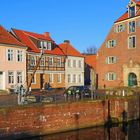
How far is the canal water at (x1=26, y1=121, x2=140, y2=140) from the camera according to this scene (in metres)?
22.2

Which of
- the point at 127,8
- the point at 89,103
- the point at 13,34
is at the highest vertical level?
the point at 127,8

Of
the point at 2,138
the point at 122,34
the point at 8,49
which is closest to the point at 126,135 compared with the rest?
the point at 2,138

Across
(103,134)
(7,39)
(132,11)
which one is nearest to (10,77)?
(7,39)

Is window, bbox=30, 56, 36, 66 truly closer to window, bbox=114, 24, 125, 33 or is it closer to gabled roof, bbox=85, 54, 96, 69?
window, bbox=114, 24, 125, 33

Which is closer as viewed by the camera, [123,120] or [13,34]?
[123,120]

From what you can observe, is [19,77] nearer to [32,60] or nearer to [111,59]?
[32,60]

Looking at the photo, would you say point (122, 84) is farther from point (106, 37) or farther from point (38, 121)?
point (38, 121)

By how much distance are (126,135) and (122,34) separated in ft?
84.5

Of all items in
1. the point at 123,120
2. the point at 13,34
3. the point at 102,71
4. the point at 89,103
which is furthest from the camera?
the point at 102,71

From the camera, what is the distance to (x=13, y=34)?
44219mm

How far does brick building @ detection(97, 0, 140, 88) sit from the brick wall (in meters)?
16.6

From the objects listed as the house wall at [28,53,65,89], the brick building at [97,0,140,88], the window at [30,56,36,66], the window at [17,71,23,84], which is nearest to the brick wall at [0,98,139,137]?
the brick building at [97,0,140,88]

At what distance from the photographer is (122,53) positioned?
4678cm

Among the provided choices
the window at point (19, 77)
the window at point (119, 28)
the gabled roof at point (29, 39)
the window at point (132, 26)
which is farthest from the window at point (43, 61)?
the window at point (132, 26)
